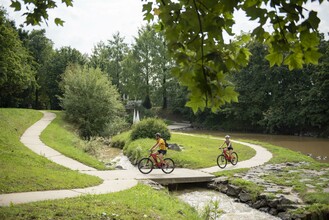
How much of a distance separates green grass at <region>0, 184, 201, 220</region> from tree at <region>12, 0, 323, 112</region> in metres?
4.54

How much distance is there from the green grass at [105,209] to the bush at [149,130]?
1463 centimetres

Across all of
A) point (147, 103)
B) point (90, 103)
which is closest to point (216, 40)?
point (90, 103)

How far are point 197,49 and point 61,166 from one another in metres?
11.6

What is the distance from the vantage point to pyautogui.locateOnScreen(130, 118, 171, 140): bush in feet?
79.8

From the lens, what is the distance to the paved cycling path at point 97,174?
8431 millimetres

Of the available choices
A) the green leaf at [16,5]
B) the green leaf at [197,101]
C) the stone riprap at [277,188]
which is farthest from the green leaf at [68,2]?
the stone riprap at [277,188]

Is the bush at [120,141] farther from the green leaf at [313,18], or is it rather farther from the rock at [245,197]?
the green leaf at [313,18]

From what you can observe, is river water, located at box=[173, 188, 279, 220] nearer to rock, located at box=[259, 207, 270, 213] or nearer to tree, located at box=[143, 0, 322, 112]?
rock, located at box=[259, 207, 270, 213]

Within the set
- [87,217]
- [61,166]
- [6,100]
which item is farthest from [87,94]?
[87,217]

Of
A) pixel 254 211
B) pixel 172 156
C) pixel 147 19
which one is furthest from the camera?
pixel 172 156

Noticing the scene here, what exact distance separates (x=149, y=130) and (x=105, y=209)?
17.3 m

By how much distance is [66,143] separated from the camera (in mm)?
20719

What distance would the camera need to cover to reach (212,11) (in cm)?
317

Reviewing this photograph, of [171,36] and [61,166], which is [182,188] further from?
[171,36]
